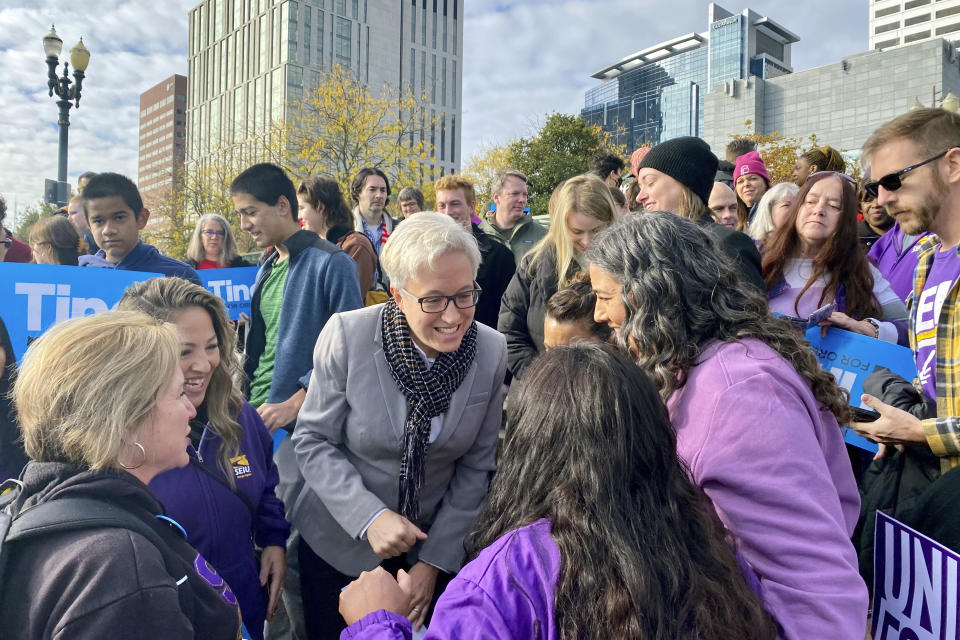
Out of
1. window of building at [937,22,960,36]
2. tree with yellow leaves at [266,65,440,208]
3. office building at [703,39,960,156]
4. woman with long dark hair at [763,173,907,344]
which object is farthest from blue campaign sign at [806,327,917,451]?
window of building at [937,22,960,36]

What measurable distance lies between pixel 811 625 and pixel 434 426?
1335mm

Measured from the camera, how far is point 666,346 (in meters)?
1.63

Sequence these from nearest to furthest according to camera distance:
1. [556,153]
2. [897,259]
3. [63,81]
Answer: [897,259] → [63,81] → [556,153]

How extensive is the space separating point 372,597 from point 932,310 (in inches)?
90.8

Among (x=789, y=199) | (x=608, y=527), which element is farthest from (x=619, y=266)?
(x=789, y=199)

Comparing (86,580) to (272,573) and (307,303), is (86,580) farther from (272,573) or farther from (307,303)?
(307,303)

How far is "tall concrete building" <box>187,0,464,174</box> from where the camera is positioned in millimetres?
74875

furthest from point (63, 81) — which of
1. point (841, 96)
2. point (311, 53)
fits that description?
point (311, 53)

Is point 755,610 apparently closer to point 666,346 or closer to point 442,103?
point 666,346

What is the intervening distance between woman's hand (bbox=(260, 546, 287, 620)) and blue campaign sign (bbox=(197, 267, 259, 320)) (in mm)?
2505

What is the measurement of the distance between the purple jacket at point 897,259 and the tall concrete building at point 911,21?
107393 millimetres

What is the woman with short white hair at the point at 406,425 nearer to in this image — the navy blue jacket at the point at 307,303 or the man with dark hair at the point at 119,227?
the navy blue jacket at the point at 307,303

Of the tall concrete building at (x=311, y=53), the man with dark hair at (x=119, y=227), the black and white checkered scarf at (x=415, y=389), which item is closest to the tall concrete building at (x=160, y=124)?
the tall concrete building at (x=311, y=53)

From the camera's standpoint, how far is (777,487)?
4.46 ft
